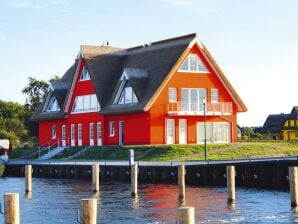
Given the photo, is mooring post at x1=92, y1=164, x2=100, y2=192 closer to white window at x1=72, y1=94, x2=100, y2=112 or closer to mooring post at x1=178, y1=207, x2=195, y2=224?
mooring post at x1=178, y1=207, x2=195, y2=224

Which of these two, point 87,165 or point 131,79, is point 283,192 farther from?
point 131,79

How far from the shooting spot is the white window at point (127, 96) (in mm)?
62156

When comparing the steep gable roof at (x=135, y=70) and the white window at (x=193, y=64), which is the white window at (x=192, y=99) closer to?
the white window at (x=193, y=64)

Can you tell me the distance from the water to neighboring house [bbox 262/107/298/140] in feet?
256

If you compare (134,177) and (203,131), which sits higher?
(203,131)

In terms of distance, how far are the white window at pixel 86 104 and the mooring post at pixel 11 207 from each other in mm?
A: 47082

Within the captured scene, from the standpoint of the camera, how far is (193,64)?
6359 cm

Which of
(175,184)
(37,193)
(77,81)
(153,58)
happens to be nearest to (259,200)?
(175,184)

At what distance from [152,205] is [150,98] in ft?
91.6

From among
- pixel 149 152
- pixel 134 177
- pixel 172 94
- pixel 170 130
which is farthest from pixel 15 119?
pixel 134 177

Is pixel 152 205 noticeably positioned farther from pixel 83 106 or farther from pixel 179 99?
pixel 83 106

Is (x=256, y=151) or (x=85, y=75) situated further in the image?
(x=85, y=75)

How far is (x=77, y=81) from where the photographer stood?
229 ft

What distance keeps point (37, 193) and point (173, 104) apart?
24.0 meters
